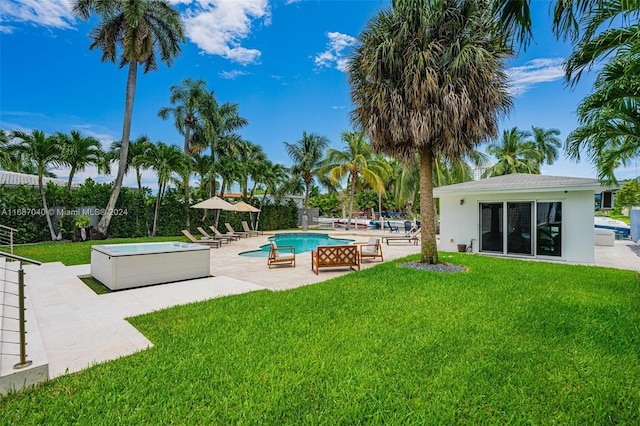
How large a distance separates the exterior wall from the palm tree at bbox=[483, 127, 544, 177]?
15.9 m

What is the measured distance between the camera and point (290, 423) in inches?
103

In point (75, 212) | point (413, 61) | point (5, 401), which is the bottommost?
point (5, 401)

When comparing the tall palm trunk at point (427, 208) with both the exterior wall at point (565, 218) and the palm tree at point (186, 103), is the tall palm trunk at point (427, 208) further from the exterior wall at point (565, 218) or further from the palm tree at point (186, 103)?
the palm tree at point (186, 103)

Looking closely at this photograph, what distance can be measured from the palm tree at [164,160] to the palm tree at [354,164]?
12.8m

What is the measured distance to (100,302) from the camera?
618 centimetres

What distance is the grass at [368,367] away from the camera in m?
2.75

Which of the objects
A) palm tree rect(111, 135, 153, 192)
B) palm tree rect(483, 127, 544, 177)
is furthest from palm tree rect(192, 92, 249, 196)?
palm tree rect(483, 127, 544, 177)

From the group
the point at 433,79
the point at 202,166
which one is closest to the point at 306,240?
the point at 202,166

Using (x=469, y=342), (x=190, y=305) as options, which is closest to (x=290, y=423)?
(x=469, y=342)

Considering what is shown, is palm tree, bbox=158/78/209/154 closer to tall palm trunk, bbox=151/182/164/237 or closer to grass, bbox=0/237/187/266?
tall palm trunk, bbox=151/182/164/237

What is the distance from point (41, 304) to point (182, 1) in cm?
2006

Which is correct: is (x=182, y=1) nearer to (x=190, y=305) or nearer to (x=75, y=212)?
(x=75, y=212)

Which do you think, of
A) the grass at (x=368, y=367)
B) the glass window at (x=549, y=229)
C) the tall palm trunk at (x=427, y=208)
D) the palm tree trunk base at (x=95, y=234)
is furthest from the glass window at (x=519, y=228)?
the palm tree trunk base at (x=95, y=234)

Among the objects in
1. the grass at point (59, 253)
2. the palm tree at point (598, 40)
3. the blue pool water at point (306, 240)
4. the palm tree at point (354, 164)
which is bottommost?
the blue pool water at point (306, 240)
